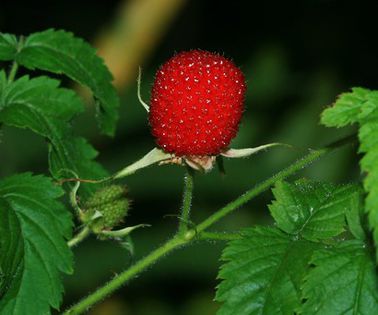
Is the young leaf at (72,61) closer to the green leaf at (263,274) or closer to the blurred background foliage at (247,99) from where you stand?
the green leaf at (263,274)

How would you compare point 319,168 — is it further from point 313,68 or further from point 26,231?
point 26,231

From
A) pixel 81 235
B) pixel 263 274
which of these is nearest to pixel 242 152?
pixel 263 274

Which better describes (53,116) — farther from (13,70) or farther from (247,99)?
(247,99)

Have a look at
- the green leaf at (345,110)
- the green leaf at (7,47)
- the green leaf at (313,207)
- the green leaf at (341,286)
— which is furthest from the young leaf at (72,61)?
the green leaf at (341,286)

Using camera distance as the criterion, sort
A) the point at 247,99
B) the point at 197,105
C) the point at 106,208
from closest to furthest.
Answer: the point at 197,105 → the point at 106,208 → the point at 247,99

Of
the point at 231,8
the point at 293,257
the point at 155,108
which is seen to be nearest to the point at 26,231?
the point at 155,108

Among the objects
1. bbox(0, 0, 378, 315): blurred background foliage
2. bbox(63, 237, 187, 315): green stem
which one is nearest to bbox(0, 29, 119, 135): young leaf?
Answer: bbox(63, 237, 187, 315): green stem
